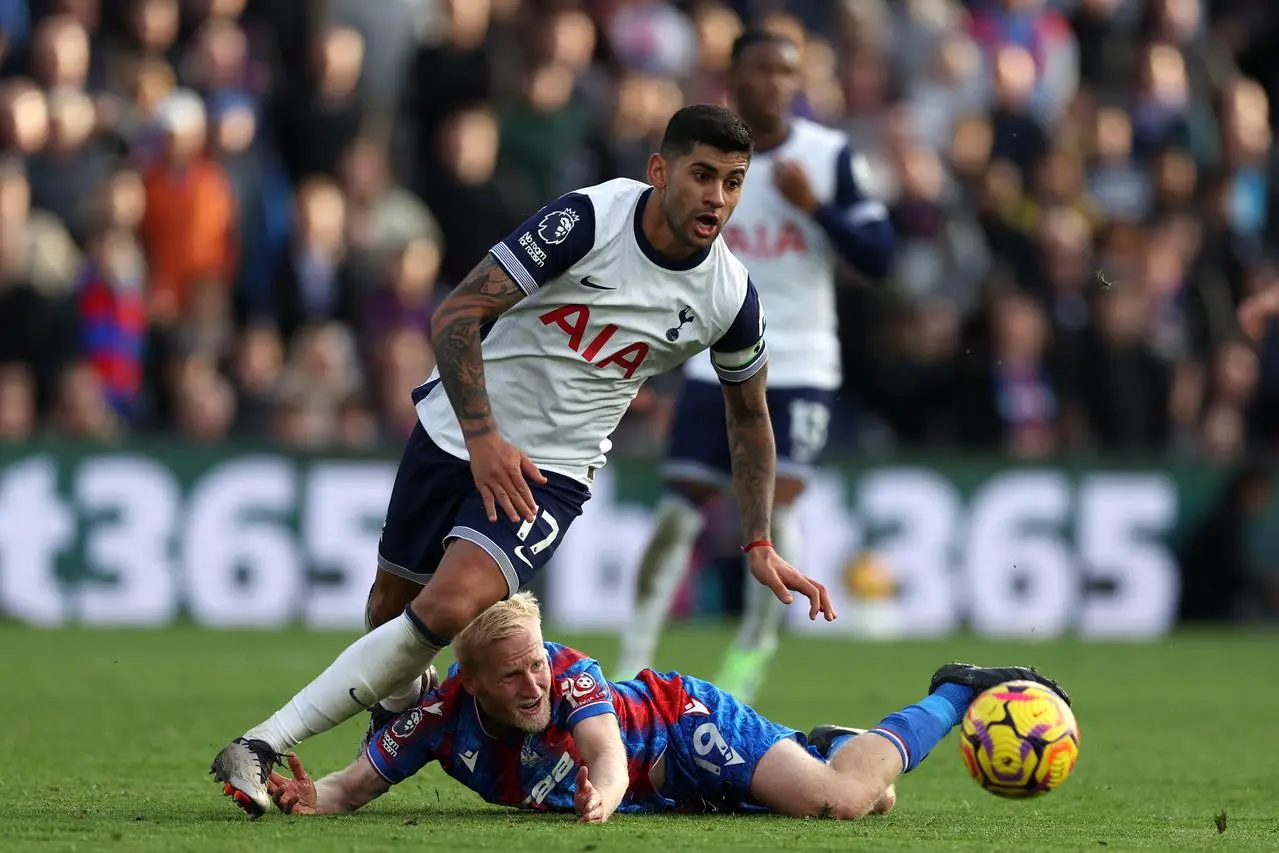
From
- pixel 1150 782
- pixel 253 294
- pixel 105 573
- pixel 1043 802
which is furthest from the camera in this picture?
pixel 253 294

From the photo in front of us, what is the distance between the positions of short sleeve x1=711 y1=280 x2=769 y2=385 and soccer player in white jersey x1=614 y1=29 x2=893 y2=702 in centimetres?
307

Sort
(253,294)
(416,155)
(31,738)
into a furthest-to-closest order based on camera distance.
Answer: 1. (416,155)
2. (253,294)
3. (31,738)

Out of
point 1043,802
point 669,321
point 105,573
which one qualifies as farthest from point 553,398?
point 105,573

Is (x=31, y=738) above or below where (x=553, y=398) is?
below

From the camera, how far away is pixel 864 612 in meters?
16.4

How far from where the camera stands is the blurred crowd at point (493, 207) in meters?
16.1

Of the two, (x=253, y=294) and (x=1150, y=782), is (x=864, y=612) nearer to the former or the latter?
(x=253, y=294)

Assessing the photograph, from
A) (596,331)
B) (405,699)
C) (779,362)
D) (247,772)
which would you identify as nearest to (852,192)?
(779,362)

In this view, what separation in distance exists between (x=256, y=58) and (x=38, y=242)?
2725mm

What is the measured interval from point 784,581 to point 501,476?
107cm

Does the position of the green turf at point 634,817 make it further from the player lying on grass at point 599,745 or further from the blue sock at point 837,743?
the blue sock at point 837,743

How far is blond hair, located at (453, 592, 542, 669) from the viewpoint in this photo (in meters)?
6.46

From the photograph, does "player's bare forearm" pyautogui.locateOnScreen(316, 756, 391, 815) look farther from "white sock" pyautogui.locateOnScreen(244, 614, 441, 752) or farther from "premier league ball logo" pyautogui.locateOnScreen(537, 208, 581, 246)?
"premier league ball logo" pyautogui.locateOnScreen(537, 208, 581, 246)

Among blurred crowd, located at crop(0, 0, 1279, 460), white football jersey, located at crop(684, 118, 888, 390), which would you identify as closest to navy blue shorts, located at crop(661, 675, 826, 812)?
white football jersey, located at crop(684, 118, 888, 390)
